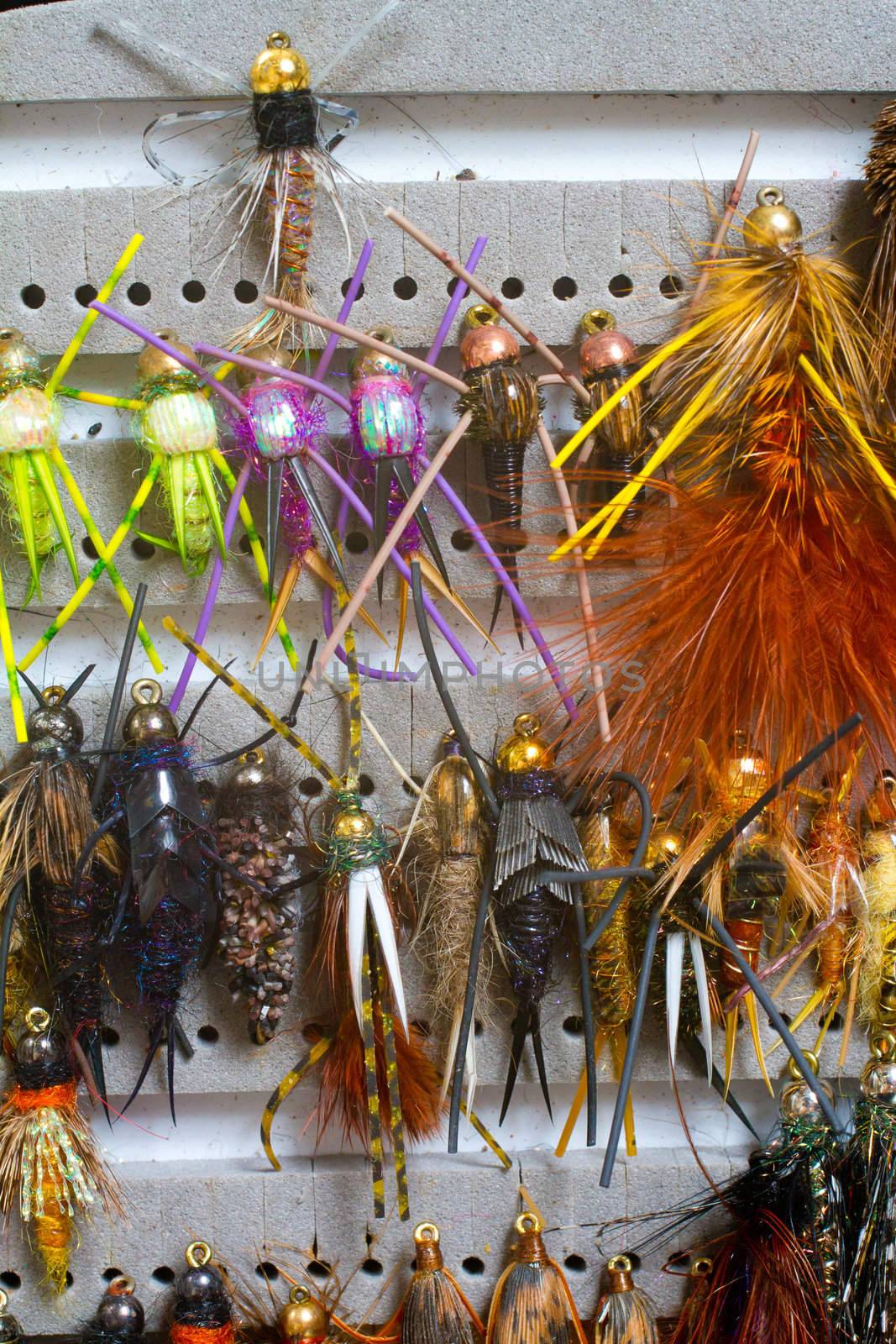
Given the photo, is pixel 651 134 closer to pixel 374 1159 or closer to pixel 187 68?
pixel 187 68

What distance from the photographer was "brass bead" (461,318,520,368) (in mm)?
808

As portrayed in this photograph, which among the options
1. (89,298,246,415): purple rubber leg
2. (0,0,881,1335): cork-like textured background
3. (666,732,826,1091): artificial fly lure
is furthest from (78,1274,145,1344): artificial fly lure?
(89,298,246,415): purple rubber leg

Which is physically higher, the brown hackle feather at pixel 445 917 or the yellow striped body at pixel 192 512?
the yellow striped body at pixel 192 512

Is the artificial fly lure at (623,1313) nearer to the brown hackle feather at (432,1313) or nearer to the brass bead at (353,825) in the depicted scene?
the brown hackle feather at (432,1313)

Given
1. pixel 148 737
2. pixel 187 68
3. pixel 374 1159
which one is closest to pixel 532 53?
pixel 187 68

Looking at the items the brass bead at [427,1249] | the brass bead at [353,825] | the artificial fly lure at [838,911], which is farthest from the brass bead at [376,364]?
the brass bead at [427,1249]

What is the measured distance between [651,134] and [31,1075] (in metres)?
0.97

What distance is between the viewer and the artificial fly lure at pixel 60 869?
818mm

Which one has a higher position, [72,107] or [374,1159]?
[72,107]

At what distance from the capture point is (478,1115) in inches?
35.8

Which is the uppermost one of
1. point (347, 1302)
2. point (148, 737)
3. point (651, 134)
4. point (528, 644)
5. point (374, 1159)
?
point (651, 134)

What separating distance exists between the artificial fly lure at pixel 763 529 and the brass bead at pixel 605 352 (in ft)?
0.10

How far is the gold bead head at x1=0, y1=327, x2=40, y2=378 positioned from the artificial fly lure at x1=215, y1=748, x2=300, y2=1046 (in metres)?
0.37

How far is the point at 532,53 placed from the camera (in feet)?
2.80
